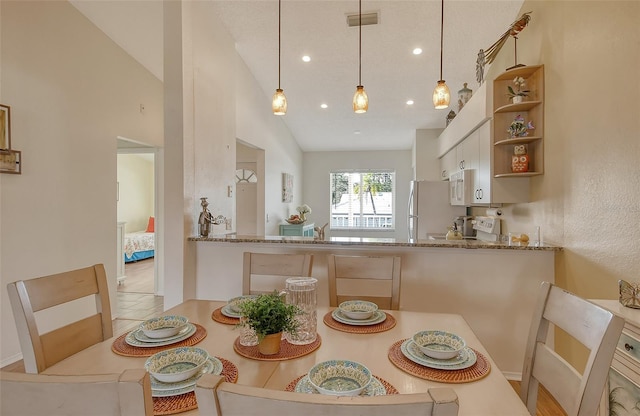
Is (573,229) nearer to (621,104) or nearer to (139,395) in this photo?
(621,104)

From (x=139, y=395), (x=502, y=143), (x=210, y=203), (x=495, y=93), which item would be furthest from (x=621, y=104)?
(x=210, y=203)

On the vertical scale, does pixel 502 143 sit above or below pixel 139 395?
above

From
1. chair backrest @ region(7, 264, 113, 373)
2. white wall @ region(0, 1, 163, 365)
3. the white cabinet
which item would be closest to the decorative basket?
chair backrest @ region(7, 264, 113, 373)

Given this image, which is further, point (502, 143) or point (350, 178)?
point (350, 178)

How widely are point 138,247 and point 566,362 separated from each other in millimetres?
7299

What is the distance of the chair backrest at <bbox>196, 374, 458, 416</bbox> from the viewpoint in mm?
469

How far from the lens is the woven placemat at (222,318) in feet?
4.75

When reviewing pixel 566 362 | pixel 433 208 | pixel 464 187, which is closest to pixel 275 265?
pixel 566 362

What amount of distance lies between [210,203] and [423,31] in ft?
9.03

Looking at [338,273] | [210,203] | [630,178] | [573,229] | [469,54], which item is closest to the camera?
[630,178]

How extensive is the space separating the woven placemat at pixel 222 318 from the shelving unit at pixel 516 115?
2276 millimetres

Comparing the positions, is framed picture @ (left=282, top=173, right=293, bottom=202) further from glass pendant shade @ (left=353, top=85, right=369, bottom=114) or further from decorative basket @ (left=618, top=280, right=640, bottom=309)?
decorative basket @ (left=618, top=280, right=640, bottom=309)

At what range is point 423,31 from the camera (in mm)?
3426

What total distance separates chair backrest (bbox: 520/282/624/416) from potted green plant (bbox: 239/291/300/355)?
0.86 metres
